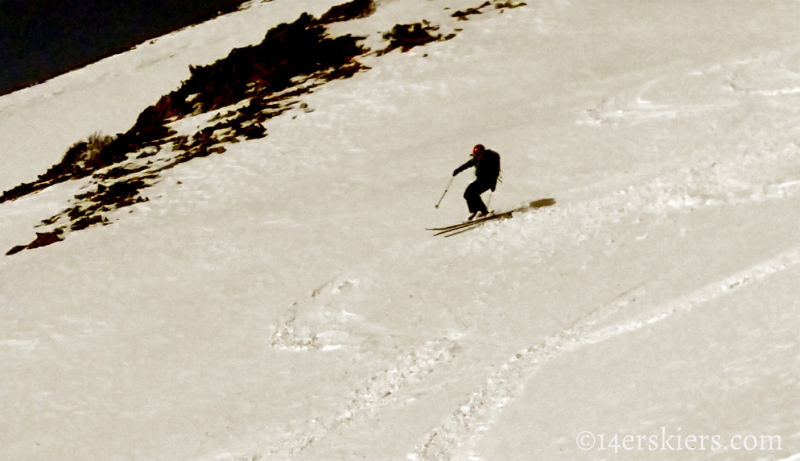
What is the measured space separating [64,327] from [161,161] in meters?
9.07

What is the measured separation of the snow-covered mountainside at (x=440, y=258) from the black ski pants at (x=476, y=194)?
455 mm

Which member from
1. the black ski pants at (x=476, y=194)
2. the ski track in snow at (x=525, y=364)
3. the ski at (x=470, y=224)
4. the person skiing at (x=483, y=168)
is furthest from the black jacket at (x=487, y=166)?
the ski track in snow at (x=525, y=364)

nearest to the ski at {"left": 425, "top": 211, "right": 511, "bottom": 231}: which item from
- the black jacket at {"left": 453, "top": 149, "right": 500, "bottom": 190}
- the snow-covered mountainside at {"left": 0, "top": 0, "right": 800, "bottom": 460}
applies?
the snow-covered mountainside at {"left": 0, "top": 0, "right": 800, "bottom": 460}

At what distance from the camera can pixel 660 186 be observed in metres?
14.4

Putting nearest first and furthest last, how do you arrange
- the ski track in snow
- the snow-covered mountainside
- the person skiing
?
1. the ski track in snow
2. the snow-covered mountainside
3. the person skiing

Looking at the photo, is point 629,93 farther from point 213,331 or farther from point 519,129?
point 213,331

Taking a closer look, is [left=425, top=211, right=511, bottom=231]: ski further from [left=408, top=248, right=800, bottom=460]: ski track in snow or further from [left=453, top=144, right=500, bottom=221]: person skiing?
[left=408, top=248, right=800, bottom=460]: ski track in snow

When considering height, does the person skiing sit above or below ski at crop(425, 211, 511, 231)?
above

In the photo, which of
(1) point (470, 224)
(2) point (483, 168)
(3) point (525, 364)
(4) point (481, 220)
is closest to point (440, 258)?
(1) point (470, 224)

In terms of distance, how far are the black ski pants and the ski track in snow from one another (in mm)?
4030

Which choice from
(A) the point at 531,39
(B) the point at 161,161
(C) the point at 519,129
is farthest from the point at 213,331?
(A) the point at 531,39

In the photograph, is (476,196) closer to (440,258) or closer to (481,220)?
(481,220)

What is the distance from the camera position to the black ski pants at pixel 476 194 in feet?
46.5

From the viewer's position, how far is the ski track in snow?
9.05 meters
